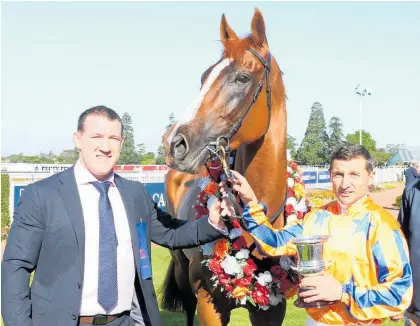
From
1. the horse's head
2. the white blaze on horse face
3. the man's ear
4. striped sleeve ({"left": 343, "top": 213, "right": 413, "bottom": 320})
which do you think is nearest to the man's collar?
the man's ear

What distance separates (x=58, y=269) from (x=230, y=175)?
1.00 m

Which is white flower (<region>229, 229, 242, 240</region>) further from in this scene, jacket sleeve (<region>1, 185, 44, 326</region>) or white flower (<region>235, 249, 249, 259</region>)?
jacket sleeve (<region>1, 185, 44, 326</region>)

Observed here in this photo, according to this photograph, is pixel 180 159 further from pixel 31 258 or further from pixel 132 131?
pixel 132 131

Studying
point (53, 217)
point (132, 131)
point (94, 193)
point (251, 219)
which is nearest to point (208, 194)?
point (251, 219)

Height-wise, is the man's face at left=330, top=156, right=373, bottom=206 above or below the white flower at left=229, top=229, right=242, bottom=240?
above

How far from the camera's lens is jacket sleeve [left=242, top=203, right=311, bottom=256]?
2.38 metres

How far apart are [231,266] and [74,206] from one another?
3.68 feet

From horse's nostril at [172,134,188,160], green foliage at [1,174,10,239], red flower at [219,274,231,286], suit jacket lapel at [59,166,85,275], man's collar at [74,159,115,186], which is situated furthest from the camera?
green foliage at [1,174,10,239]

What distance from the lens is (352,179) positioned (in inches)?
84.4

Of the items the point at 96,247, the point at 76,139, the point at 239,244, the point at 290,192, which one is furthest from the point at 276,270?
the point at 76,139

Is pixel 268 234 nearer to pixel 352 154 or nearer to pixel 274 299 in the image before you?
pixel 352 154

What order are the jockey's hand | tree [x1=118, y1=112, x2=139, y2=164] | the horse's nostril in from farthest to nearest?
tree [x1=118, y1=112, x2=139, y2=164], the horse's nostril, the jockey's hand

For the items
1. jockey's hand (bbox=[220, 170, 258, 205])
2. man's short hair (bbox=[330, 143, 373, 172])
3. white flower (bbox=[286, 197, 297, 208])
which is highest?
man's short hair (bbox=[330, 143, 373, 172])

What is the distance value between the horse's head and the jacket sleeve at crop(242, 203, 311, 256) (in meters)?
0.46
